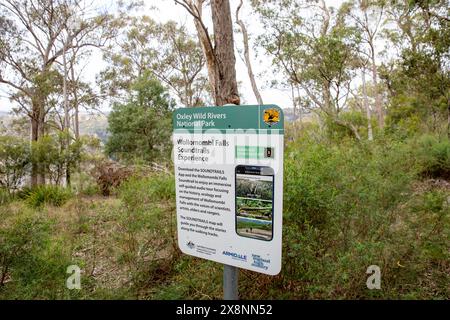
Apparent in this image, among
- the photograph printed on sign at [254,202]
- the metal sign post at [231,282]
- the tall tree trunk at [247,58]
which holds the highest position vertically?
the tall tree trunk at [247,58]

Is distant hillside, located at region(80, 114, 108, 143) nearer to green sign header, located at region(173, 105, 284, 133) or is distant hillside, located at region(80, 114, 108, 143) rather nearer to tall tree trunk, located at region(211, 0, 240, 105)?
tall tree trunk, located at region(211, 0, 240, 105)

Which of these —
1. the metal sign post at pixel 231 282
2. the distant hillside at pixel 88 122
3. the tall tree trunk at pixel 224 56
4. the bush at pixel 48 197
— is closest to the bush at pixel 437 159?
the tall tree trunk at pixel 224 56

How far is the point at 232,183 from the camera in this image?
1.94 m

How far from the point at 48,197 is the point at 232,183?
709 cm

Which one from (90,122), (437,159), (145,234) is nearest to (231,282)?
(145,234)

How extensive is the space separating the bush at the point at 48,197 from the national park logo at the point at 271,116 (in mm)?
6952

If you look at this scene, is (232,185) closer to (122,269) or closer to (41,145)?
(122,269)

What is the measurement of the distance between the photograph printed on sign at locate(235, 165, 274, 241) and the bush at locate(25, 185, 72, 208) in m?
6.75

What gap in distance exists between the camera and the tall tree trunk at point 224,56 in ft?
13.1

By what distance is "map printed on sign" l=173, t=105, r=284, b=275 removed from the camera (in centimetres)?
184

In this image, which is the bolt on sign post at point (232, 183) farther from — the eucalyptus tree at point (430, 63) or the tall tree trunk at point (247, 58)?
the tall tree trunk at point (247, 58)

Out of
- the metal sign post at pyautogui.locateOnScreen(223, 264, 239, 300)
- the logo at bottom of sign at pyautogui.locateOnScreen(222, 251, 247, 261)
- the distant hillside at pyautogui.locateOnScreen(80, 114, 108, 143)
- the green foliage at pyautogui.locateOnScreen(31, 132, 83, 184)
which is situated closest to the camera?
the logo at bottom of sign at pyautogui.locateOnScreen(222, 251, 247, 261)

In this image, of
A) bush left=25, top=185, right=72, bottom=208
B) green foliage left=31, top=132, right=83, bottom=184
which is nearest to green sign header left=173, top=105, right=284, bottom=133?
bush left=25, top=185, right=72, bottom=208
